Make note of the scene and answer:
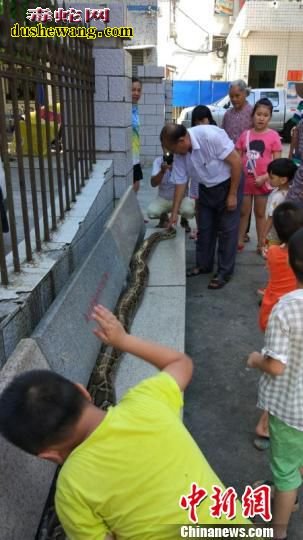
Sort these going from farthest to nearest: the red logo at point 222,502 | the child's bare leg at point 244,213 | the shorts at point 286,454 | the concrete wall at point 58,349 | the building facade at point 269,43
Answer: the building facade at point 269,43 < the child's bare leg at point 244,213 < the shorts at point 286,454 < the concrete wall at point 58,349 < the red logo at point 222,502

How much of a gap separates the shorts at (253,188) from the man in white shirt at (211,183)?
2.89 feet

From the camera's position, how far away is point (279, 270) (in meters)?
3.26

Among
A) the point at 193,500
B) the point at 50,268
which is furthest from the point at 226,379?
the point at 193,500

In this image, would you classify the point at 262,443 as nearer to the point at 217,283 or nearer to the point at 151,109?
the point at 217,283

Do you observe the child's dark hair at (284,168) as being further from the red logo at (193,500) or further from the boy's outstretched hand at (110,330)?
the red logo at (193,500)

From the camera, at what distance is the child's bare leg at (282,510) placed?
7.73ft

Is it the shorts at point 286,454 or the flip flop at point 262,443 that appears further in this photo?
the flip flop at point 262,443

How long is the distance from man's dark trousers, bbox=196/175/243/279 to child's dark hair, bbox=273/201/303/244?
2.06 metres

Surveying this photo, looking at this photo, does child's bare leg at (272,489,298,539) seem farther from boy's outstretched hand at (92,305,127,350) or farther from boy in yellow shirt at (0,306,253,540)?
boy's outstretched hand at (92,305,127,350)

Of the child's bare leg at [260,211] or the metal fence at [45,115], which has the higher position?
the metal fence at [45,115]

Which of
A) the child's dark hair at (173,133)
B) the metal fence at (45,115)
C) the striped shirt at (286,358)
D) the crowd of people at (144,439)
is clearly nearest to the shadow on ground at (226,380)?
the crowd of people at (144,439)

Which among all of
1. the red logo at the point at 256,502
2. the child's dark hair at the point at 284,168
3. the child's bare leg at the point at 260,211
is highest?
the child's dark hair at the point at 284,168

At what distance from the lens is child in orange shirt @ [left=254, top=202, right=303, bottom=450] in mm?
3162

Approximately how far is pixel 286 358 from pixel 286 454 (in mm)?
538
